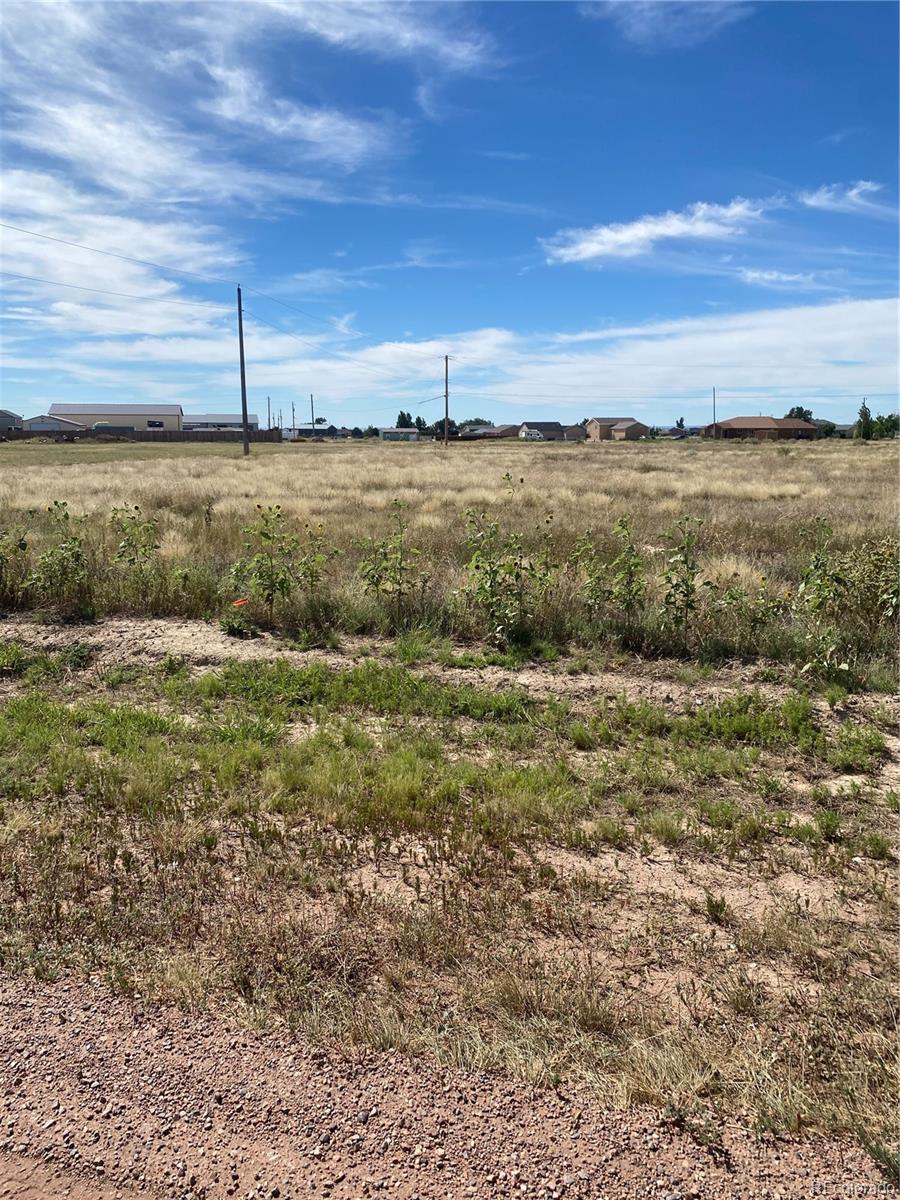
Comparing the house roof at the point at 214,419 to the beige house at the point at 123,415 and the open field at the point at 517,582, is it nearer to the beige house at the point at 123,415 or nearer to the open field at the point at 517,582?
the beige house at the point at 123,415

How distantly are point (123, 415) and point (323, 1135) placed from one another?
14393cm

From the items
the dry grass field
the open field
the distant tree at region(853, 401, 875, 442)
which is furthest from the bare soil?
the distant tree at region(853, 401, 875, 442)

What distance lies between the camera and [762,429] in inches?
3957

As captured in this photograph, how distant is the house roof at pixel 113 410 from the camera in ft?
429

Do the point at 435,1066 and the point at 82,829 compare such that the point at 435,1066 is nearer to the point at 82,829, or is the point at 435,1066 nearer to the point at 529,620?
the point at 82,829

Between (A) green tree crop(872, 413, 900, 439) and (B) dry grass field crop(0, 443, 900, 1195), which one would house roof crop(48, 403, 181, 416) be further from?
(B) dry grass field crop(0, 443, 900, 1195)

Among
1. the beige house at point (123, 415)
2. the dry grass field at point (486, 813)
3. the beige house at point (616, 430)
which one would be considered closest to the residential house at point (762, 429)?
the beige house at point (616, 430)

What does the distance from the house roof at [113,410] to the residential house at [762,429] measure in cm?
9049

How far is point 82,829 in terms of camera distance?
12.8 feet

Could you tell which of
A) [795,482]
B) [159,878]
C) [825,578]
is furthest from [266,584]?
[795,482]

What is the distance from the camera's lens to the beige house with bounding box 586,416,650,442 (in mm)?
112656

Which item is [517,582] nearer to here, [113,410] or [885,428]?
[885,428]

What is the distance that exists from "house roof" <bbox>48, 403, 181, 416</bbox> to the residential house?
297 feet

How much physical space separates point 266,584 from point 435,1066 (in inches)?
235
